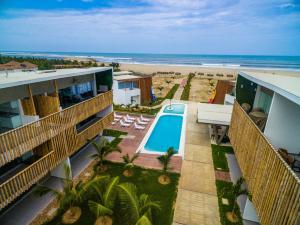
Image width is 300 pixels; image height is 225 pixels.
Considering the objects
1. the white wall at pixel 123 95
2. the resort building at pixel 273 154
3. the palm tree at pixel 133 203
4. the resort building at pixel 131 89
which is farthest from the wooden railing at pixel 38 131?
the white wall at pixel 123 95

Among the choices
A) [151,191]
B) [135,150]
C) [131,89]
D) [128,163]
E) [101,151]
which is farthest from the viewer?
[131,89]

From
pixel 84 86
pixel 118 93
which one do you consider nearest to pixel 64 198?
pixel 84 86

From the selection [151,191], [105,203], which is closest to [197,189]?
[151,191]

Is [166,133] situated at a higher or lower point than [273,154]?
lower

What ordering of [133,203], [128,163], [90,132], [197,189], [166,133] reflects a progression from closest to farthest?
[133,203] < [197,189] < [128,163] < [90,132] < [166,133]

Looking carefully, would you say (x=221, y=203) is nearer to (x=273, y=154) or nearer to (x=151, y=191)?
(x=151, y=191)

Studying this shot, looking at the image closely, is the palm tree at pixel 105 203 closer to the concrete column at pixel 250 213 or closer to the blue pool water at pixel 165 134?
the concrete column at pixel 250 213

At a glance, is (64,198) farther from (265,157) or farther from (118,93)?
(118,93)
